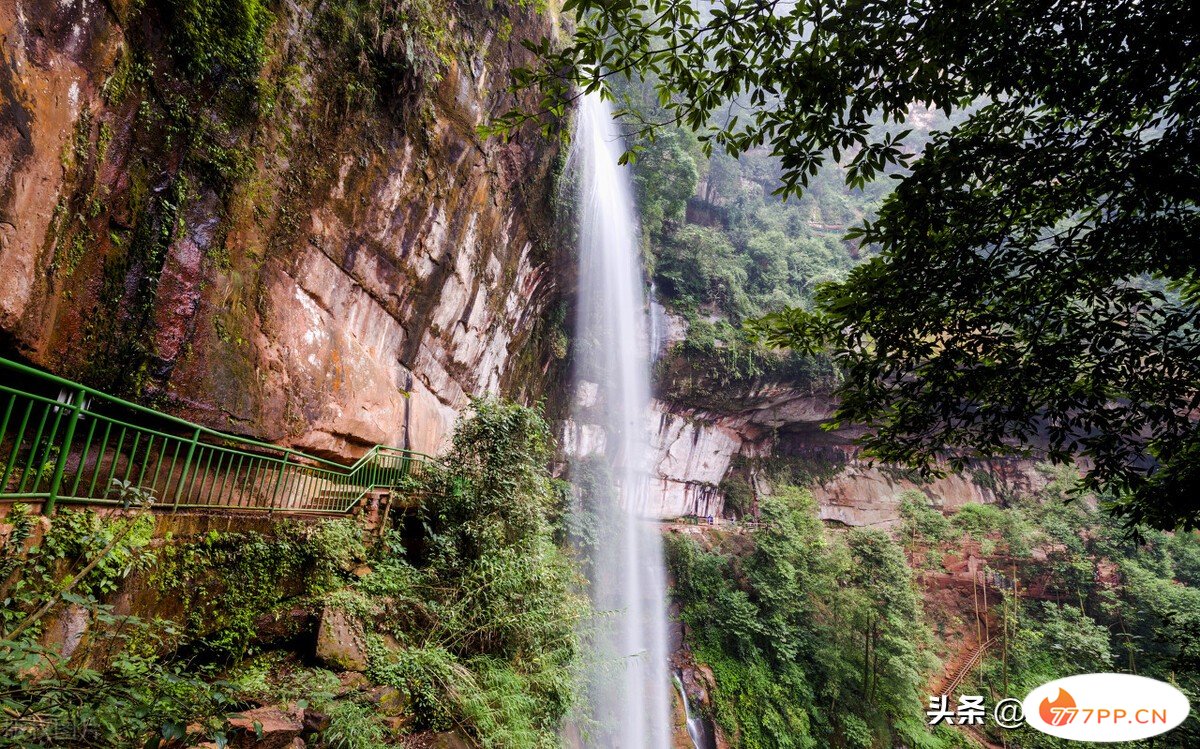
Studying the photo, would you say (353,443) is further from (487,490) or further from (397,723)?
(397,723)

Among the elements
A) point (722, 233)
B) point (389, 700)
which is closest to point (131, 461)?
point (389, 700)

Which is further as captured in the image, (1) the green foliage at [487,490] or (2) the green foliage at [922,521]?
(2) the green foliage at [922,521]

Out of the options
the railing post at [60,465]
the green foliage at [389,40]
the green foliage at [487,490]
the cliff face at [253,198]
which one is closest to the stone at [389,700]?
the green foliage at [487,490]

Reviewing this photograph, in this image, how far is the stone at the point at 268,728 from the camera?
106 inches

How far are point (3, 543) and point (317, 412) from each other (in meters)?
3.98

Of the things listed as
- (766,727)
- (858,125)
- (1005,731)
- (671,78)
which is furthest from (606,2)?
(1005,731)

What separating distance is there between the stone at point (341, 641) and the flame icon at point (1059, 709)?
12.7m

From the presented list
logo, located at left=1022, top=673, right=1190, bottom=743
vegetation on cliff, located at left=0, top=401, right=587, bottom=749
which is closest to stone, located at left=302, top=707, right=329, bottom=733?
vegetation on cliff, located at left=0, top=401, right=587, bottom=749

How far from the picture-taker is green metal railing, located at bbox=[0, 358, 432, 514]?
8.21 feet

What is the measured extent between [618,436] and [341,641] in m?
16.0

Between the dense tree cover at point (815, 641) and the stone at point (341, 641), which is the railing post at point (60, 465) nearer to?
the stone at point (341, 641)

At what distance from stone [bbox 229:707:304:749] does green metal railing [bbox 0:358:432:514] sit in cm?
147

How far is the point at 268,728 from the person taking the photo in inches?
110

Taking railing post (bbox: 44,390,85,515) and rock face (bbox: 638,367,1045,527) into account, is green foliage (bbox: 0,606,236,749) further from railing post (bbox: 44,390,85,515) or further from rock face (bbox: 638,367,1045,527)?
rock face (bbox: 638,367,1045,527)
